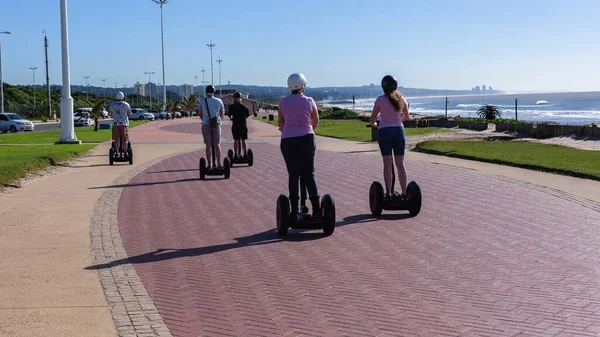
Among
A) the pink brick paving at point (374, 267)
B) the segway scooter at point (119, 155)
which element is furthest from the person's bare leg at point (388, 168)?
the segway scooter at point (119, 155)

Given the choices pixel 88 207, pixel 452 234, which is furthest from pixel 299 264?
pixel 88 207

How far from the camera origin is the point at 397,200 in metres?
10.4

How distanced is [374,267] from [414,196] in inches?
121

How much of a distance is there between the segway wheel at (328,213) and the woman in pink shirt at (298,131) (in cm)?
13

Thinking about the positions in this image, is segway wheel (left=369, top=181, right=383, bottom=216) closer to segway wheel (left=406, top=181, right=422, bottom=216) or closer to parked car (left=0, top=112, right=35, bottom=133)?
segway wheel (left=406, top=181, right=422, bottom=216)

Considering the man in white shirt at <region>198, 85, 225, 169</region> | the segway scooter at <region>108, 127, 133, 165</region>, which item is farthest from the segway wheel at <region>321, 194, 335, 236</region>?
the segway scooter at <region>108, 127, 133, 165</region>

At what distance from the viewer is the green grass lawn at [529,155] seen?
53.5 feet

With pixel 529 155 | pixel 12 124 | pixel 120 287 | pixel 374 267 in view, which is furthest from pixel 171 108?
pixel 120 287

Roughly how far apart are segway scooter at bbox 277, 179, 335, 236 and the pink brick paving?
127 mm

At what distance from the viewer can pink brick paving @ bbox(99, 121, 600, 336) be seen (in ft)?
18.4

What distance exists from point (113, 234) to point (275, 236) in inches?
74.2

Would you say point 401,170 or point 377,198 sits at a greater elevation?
point 401,170

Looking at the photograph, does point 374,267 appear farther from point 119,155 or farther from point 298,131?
point 119,155

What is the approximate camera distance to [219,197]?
12.8 m
